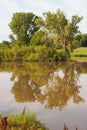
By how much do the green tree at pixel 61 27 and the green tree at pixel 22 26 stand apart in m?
23.7

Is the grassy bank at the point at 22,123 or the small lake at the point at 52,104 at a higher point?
the grassy bank at the point at 22,123

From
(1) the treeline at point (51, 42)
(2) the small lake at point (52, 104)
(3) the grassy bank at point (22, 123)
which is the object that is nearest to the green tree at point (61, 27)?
(1) the treeline at point (51, 42)

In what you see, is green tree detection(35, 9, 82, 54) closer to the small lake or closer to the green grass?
the green grass

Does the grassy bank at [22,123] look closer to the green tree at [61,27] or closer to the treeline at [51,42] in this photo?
the treeline at [51,42]

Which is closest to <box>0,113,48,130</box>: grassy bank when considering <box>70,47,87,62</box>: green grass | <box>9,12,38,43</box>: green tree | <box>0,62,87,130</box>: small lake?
<box>0,62,87,130</box>: small lake

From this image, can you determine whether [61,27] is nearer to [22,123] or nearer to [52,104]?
[52,104]

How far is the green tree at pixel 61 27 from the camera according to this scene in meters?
55.1

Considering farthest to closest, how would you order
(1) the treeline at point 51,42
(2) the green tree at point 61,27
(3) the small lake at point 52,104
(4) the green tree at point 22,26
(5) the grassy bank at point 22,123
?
(4) the green tree at point 22,26
(2) the green tree at point 61,27
(1) the treeline at point 51,42
(3) the small lake at point 52,104
(5) the grassy bank at point 22,123

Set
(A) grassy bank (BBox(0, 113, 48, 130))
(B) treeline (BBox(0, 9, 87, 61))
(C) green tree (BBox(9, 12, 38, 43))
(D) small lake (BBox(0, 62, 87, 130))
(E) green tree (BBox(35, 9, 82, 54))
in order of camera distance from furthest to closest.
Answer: (C) green tree (BBox(9, 12, 38, 43))
(E) green tree (BBox(35, 9, 82, 54))
(B) treeline (BBox(0, 9, 87, 61))
(D) small lake (BBox(0, 62, 87, 130))
(A) grassy bank (BBox(0, 113, 48, 130))

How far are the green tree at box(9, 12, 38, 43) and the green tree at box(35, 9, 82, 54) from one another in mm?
23734

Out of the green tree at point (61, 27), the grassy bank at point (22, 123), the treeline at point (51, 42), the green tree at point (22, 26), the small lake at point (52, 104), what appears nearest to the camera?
the grassy bank at point (22, 123)

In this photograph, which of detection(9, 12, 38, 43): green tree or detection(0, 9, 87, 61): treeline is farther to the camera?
detection(9, 12, 38, 43): green tree

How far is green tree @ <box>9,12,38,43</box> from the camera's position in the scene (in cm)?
7988

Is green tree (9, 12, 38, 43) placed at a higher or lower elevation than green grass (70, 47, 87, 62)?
higher
